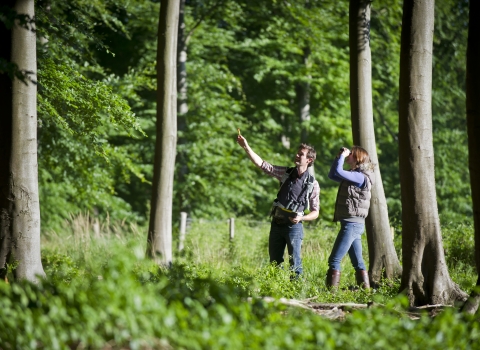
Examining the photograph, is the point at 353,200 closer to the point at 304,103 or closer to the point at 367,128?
the point at 367,128

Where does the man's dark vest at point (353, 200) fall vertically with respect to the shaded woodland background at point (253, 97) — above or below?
below

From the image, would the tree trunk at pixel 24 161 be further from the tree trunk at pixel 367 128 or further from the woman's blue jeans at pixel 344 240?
the tree trunk at pixel 367 128

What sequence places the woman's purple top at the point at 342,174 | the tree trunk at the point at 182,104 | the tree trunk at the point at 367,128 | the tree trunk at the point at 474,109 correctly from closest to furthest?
1. the tree trunk at the point at 474,109
2. the woman's purple top at the point at 342,174
3. the tree trunk at the point at 367,128
4. the tree trunk at the point at 182,104

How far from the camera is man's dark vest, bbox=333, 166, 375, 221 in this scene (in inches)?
319

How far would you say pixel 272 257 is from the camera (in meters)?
8.25

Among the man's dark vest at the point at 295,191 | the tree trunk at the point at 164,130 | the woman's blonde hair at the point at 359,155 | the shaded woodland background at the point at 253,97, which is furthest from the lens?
the shaded woodland background at the point at 253,97

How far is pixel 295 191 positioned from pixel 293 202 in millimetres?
131

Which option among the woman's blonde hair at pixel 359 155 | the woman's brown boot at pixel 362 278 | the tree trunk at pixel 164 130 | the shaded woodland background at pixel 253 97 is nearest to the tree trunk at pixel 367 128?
the woman's brown boot at pixel 362 278

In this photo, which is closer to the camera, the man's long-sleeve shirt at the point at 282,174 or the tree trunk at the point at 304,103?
the man's long-sleeve shirt at the point at 282,174

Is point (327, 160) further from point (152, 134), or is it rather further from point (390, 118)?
point (152, 134)

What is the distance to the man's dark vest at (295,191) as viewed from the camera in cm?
805

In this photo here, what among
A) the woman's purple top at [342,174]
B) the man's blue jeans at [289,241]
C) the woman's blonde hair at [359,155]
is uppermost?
the woman's blonde hair at [359,155]

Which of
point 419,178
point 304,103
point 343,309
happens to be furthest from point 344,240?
point 304,103

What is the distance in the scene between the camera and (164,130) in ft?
38.0
